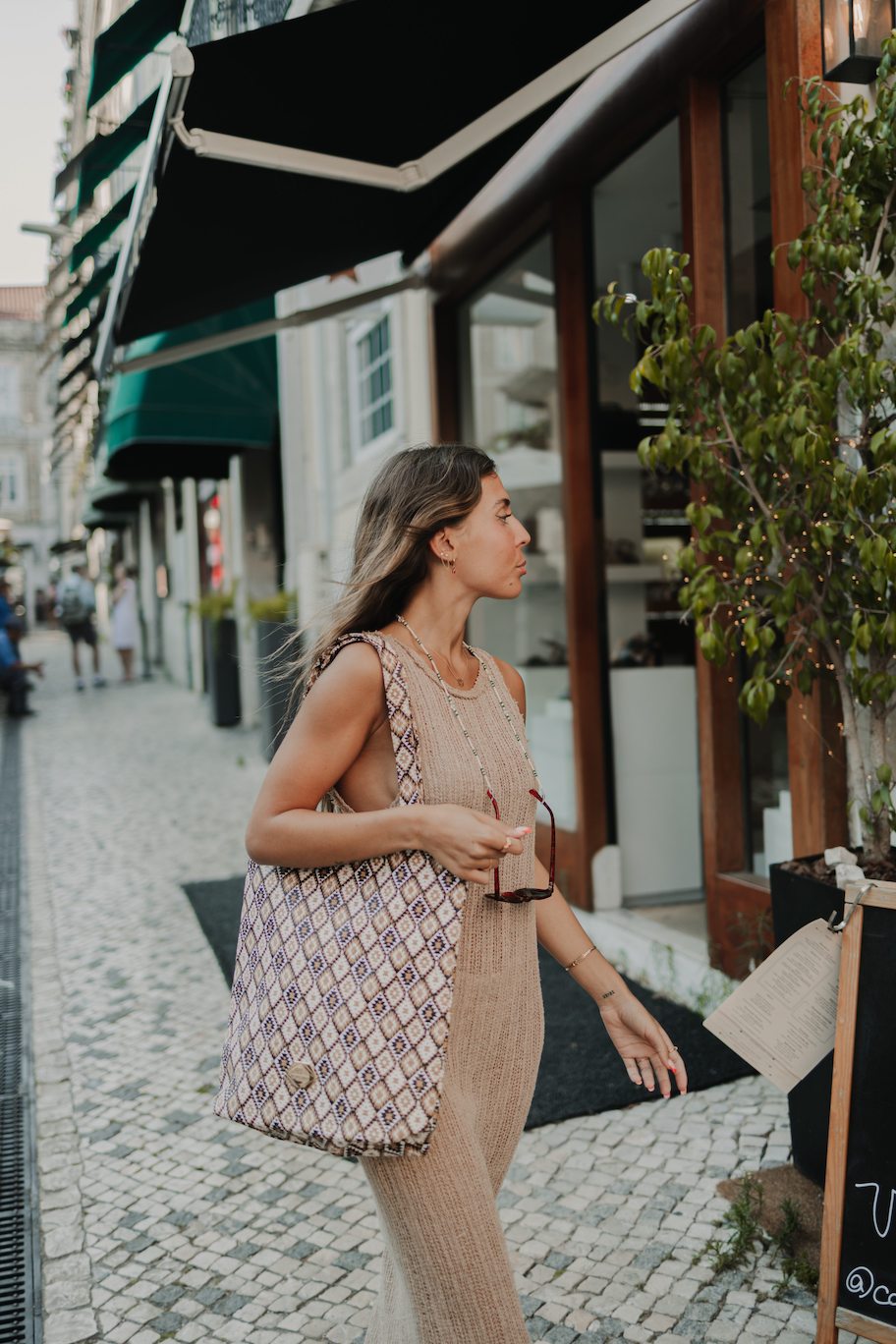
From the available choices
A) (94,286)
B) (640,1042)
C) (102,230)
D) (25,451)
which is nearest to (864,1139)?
(640,1042)

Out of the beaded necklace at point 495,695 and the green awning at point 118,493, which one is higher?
the green awning at point 118,493

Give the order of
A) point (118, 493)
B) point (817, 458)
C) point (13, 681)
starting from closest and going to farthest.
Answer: point (817, 458) < point (13, 681) < point (118, 493)

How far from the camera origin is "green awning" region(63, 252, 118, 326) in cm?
670

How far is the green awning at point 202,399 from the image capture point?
9.67 meters

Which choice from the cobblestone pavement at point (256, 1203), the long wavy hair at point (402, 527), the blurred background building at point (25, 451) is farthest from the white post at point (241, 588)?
the blurred background building at point (25, 451)

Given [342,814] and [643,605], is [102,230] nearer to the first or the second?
[643,605]

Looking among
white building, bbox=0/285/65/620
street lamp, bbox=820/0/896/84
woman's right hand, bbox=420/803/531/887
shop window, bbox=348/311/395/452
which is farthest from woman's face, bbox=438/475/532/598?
white building, bbox=0/285/65/620

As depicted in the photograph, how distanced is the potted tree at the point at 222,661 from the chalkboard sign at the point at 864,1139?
447 inches

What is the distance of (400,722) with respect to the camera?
177 cm

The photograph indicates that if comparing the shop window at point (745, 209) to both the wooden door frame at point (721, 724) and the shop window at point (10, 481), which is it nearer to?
the wooden door frame at point (721, 724)

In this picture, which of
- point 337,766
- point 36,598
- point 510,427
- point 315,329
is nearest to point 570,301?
point 510,427

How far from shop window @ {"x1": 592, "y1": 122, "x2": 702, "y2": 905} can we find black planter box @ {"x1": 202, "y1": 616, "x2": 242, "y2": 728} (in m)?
7.86

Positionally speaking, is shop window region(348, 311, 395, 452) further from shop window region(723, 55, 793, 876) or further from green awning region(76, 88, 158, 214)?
shop window region(723, 55, 793, 876)

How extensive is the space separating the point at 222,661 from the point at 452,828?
1202 centimetres
